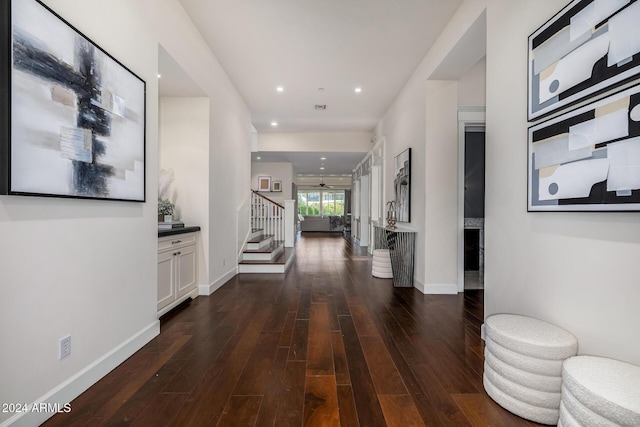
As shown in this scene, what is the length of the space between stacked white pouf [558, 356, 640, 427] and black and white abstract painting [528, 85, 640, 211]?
71 centimetres

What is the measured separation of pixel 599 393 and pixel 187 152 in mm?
4131

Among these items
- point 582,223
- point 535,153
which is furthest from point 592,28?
point 582,223

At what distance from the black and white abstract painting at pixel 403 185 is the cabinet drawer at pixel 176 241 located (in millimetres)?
3108

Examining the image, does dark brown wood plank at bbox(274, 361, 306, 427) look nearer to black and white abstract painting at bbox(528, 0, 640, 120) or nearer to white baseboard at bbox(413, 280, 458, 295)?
black and white abstract painting at bbox(528, 0, 640, 120)

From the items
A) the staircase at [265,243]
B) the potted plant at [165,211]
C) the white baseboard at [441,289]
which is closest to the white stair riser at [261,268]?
the staircase at [265,243]

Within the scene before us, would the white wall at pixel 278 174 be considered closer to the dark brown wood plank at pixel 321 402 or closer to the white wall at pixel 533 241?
the white wall at pixel 533 241

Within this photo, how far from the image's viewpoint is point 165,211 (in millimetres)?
3488

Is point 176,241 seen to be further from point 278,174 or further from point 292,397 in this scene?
point 278,174

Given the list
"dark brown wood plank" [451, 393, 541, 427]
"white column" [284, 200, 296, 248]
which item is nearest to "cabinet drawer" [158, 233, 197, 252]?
"dark brown wood plank" [451, 393, 541, 427]

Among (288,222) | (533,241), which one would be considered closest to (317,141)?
(288,222)

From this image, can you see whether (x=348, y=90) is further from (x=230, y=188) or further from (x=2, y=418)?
(x=2, y=418)

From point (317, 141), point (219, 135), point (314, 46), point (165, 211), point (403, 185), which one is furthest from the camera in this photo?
point (317, 141)

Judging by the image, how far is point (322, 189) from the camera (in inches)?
641

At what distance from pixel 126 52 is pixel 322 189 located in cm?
1419
